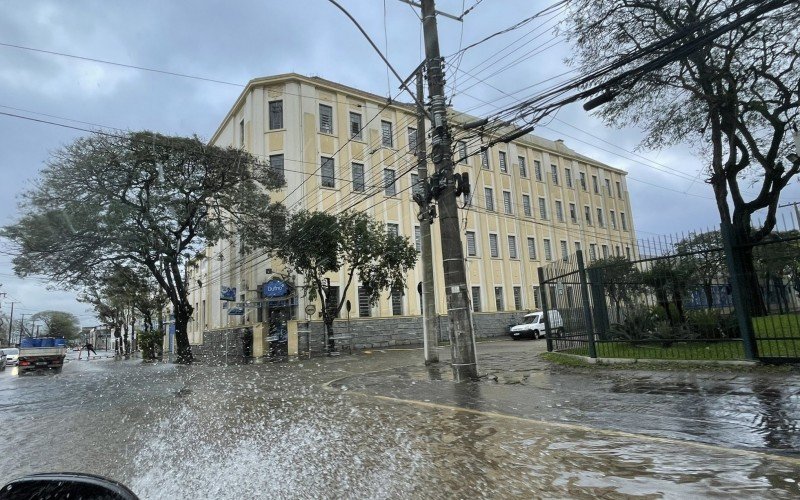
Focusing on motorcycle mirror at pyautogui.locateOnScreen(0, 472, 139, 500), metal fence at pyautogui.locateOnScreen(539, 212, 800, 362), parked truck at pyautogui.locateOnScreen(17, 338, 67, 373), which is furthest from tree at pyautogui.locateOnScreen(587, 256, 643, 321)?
parked truck at pyautogui.locateOnScreen(17, 338, 67, 373)

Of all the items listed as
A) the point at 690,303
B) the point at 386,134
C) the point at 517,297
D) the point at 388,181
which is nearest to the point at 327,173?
the point at 388,181

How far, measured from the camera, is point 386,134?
107 feet

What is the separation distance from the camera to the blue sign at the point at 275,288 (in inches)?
996

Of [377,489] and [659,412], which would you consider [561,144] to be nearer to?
[659,412]

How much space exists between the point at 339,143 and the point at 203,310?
17.4 metres

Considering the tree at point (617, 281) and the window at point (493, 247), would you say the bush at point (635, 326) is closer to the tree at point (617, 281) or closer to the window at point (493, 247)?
the tree at point (617, 281)

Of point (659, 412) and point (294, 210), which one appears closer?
point (659, 412)

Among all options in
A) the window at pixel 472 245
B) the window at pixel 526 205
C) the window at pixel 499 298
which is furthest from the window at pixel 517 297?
the window at pixel 526 205

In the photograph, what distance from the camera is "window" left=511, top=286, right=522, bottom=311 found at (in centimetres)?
3781

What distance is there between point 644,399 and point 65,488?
24.0ft

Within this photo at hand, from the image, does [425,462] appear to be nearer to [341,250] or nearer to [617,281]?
[617,281]

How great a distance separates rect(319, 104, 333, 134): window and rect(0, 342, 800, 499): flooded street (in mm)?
22839

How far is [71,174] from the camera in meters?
21.4

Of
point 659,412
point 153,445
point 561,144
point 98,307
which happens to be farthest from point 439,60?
point 98,307
